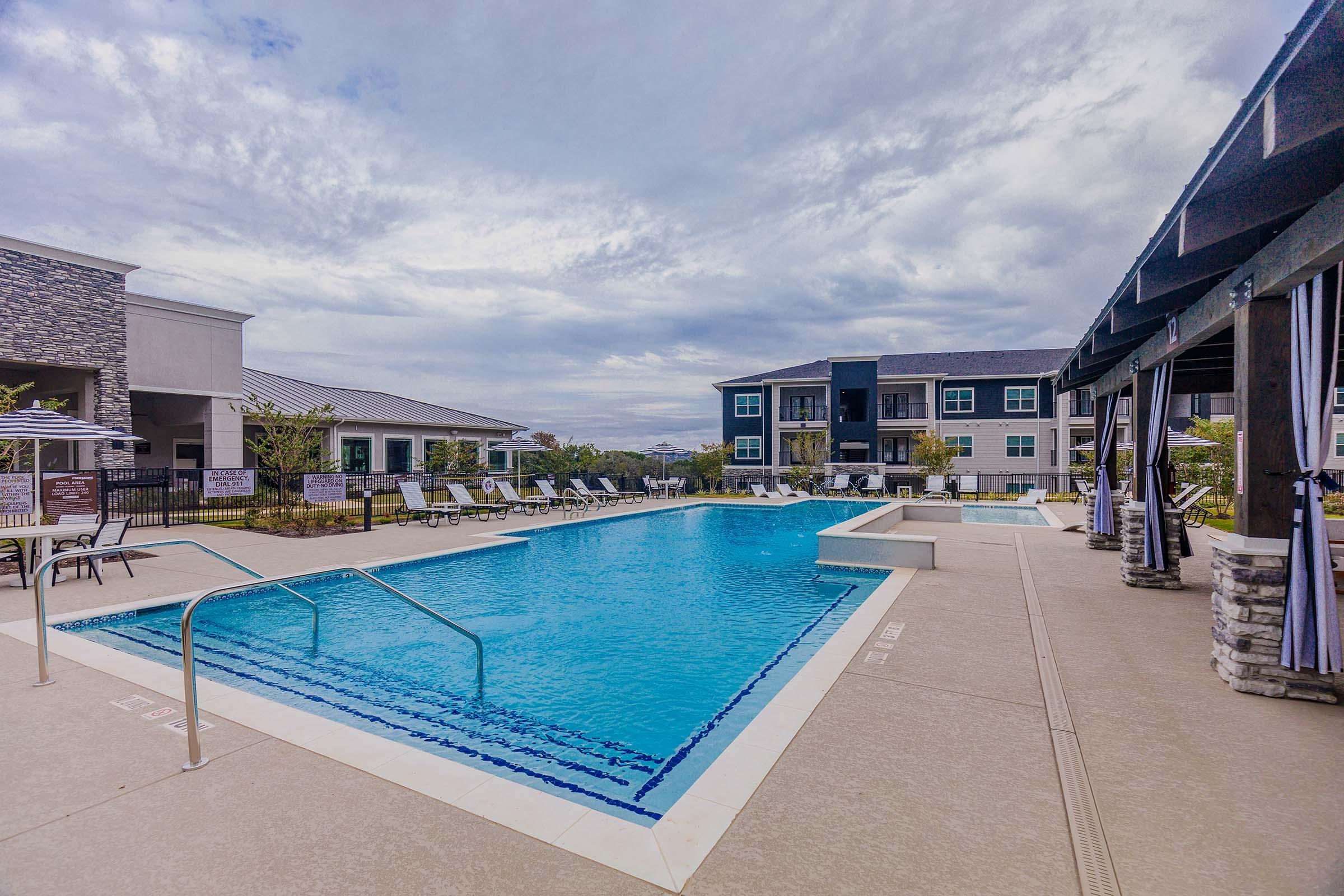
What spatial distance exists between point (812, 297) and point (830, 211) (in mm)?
11873

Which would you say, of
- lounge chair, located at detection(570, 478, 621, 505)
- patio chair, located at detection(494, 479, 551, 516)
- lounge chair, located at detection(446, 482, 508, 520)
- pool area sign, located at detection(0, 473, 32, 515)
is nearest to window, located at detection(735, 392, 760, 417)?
lounge chair, located at detection(570, 478, 621, 505)

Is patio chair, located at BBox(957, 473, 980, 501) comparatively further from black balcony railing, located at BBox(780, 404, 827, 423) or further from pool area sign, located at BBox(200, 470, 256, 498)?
pool area sign, located at BBox(200, 470, 256, 498)

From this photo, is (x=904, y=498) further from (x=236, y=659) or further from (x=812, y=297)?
(x=236, y=659)

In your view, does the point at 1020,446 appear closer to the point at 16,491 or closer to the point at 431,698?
the point at 431,698

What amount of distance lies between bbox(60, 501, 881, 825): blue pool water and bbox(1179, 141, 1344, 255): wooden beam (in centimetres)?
445

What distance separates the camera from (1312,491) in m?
4.07

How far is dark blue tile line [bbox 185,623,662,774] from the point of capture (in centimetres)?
407

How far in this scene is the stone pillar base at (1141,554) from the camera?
754 centimetres

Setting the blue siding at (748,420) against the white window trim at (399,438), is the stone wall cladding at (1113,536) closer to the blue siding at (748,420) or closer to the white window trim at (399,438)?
the blue siding at (748,420)

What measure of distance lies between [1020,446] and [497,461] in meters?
26.9

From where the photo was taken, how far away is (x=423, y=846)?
2.55 metres

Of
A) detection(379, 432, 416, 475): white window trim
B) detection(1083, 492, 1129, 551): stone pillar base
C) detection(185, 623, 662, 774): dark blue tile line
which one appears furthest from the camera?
detection(379, 432, 416, 475): white window trim

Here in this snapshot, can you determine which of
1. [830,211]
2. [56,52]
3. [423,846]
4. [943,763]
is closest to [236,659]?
[423,846]

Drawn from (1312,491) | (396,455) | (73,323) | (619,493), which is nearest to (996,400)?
(619,493)
